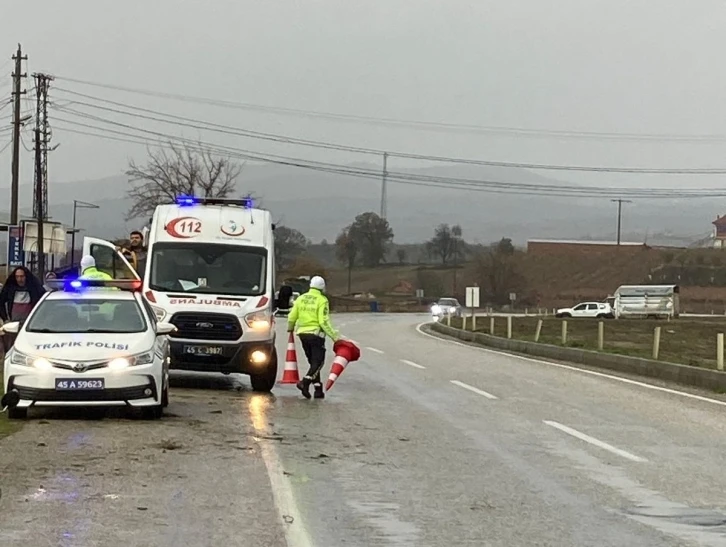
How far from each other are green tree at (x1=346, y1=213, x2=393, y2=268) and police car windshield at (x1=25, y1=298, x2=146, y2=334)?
138365 mm

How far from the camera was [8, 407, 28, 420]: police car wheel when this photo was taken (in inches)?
502

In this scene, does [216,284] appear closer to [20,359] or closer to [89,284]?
[89,284]

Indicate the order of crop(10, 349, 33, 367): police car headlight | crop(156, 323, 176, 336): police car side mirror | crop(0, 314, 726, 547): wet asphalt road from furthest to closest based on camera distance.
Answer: crop(156, 323, 176, 336): police car side mirror → crop(10, 349, 33, 367): police car headlight → crop(0, 314, 726, 547): wet asphalt road

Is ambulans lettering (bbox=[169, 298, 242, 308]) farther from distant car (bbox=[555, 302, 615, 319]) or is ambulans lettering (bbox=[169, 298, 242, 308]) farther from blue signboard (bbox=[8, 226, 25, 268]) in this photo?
distant car (bbox=[555, 302, 615, 319])

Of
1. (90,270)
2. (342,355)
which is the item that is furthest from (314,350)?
(90,270)

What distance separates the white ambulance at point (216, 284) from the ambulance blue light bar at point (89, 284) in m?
0.82

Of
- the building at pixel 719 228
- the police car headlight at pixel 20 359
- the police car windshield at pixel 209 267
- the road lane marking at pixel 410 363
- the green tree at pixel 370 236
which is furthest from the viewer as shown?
the building at pixel 719 228

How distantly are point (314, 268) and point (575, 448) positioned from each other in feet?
332

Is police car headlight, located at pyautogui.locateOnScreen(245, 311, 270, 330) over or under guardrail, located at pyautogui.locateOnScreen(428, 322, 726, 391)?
over

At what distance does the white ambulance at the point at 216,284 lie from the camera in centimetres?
1683

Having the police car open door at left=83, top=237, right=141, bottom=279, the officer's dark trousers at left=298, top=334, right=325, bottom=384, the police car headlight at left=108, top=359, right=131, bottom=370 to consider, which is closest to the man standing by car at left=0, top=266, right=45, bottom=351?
the police car open door at left=83, top=237, right=141, bottom=279

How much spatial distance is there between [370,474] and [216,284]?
8.47 metres

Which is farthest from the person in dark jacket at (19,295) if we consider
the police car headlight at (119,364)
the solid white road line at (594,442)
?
the solid white road line at (594,442)

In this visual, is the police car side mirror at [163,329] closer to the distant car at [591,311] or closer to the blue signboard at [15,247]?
the blue signboard at [15,247]
